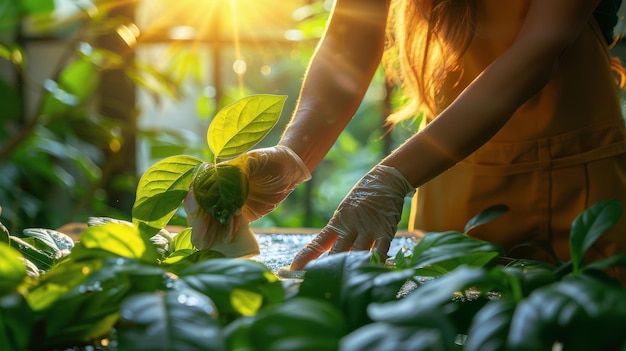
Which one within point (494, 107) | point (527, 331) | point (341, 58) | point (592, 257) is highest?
point (341, 58)

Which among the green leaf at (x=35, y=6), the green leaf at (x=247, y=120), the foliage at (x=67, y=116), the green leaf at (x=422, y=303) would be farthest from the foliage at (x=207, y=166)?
the green leaf at (x=35, y=6)

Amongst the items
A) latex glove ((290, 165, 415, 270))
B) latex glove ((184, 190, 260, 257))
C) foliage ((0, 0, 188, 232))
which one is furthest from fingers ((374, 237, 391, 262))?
foliage ((0, 0, 188, 232))

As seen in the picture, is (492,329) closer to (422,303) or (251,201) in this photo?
(422,303)

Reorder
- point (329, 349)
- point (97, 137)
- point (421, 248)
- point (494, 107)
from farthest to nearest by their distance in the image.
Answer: point (97, 137) < point (494, 107) < point (421, 248) < point (329, 349)

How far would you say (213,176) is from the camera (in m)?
0.61

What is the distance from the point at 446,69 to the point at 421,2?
0.11m

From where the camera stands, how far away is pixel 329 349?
0.88 feet

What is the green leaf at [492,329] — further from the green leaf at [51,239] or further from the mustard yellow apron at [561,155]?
the mustard yellow apron at [561,155]

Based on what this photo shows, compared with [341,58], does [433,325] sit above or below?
below

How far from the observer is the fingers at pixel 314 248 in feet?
2.48

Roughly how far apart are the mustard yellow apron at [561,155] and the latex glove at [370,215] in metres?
0.30

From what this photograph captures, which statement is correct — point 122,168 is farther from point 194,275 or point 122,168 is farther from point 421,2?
point 194,275

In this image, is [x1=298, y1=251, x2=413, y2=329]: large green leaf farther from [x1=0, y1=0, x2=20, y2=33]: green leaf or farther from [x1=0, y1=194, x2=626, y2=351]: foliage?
[x1=0, y1=0, x2=20, y2=33]: green leaf

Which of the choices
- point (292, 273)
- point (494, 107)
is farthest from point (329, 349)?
point (494, 107)
